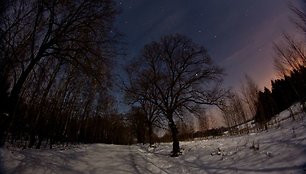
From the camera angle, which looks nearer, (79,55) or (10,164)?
(10,164)

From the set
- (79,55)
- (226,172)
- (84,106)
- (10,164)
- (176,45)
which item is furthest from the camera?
(84,106)

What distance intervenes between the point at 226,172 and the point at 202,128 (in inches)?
1463

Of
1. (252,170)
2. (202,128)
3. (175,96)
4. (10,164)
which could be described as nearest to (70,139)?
(175,96)

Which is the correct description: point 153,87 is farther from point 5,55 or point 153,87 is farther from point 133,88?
point 5,55

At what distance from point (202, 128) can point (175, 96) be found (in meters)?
28.5

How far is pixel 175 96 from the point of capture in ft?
62.3

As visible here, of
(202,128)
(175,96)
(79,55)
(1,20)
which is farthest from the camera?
(202,128)

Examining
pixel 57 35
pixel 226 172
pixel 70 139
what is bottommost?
pixel 226 172

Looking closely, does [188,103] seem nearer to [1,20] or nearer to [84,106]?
[1,20]

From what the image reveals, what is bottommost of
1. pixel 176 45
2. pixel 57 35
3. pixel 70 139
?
pixel 70 139

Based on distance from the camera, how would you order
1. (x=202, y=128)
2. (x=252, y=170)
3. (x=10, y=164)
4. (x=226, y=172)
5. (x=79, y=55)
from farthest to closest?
(x=202, y=128) < (x=79, y=55) < (x=226, y=172) < (x=252, y=170) < (x=10, y=164)

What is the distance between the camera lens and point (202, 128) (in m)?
45.5

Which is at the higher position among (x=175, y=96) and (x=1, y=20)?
(x=1, y=20)

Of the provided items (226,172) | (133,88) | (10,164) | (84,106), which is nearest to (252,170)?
(226,172)
